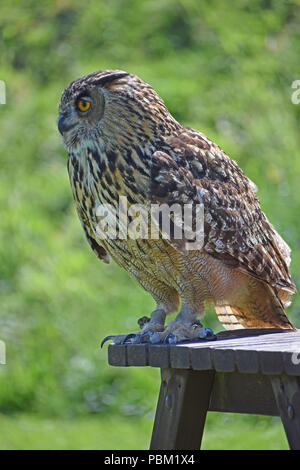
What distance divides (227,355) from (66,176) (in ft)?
15.2

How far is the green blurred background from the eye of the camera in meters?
5.69

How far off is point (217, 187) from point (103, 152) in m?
0.46

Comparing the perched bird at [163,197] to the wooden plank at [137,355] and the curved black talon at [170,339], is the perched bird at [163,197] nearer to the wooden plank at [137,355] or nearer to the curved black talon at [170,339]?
the curved black talon at [170,339]

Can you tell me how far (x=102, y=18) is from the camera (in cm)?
757

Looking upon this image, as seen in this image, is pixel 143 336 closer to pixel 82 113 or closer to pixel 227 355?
pixel 227 355

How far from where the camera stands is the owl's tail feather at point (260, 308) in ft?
9.73

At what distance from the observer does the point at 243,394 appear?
90.7 inches

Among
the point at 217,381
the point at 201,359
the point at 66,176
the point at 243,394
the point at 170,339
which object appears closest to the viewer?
the point at 201,359

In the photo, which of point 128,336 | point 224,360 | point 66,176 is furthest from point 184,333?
point 66,176

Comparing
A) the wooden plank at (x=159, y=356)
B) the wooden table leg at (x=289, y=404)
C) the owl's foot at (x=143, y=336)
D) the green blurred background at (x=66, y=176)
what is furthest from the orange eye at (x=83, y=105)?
the green blurred background at (x=66, y=176)

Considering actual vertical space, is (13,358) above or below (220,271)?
below
